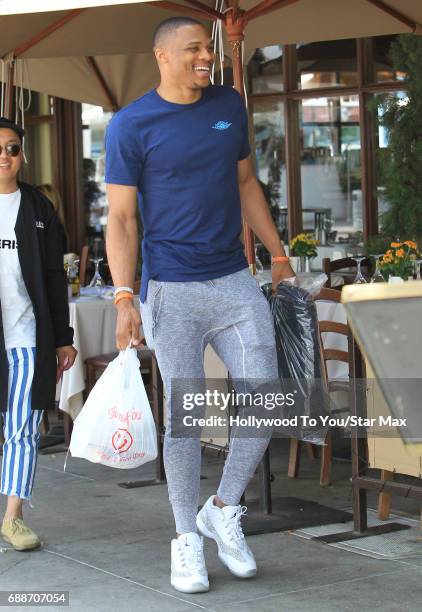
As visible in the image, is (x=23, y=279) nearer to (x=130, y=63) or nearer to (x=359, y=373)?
(x=359, y=373)

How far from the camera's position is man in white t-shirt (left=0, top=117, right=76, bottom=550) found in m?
4.52

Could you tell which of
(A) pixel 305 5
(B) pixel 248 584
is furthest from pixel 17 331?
(A) pixel 305 5

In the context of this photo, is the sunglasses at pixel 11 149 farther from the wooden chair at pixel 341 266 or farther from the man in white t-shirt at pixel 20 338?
the wooden chair at pixel 341 266

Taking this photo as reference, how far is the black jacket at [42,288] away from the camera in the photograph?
4539 millimetres

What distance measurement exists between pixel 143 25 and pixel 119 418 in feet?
13.2

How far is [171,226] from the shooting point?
156 inches

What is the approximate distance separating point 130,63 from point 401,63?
7.60 feet

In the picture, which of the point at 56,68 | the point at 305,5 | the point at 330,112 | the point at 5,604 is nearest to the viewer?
the point at 5,604

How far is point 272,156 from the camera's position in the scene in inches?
417

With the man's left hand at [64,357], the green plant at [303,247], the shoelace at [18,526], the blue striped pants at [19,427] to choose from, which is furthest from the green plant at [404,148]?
the shoelace at [18,526]

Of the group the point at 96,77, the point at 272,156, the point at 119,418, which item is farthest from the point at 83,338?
the point at 272,156

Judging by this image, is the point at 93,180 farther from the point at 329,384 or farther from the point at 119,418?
the point at 119,418

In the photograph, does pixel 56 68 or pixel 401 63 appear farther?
pixel 56 68

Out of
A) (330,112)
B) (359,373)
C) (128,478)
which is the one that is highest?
(330,112)
